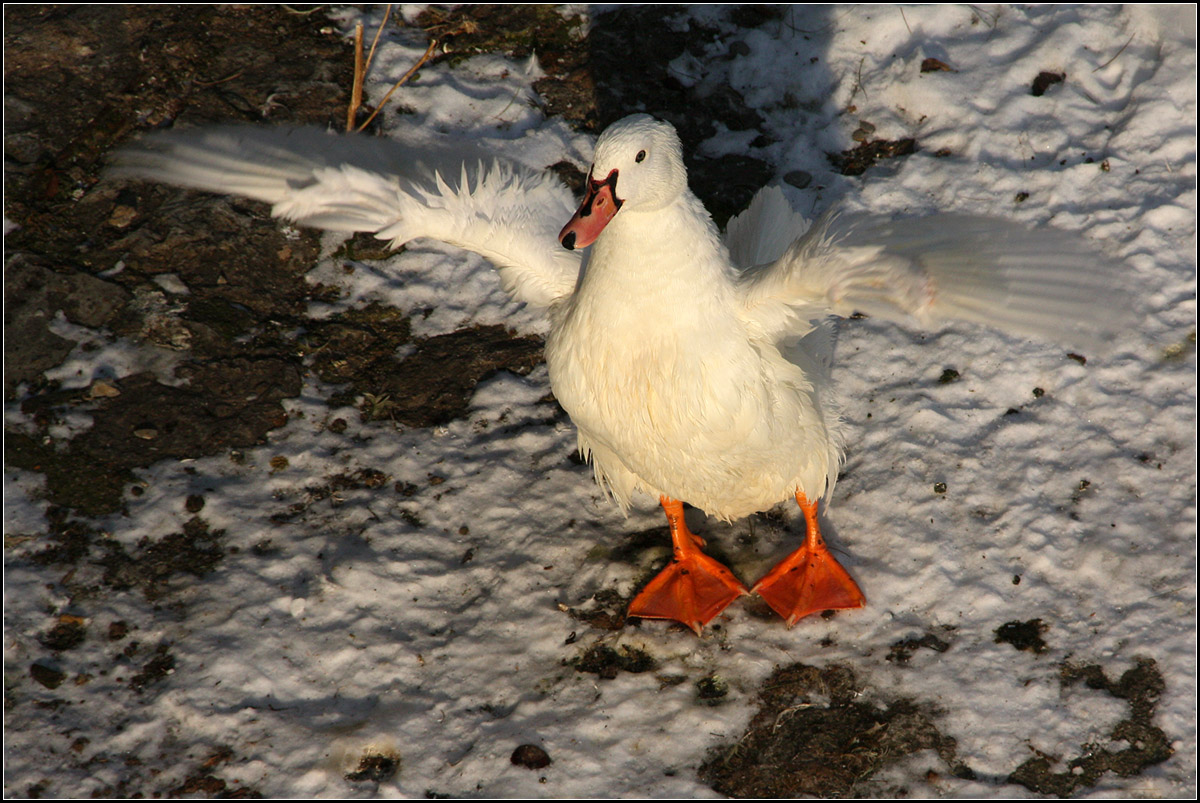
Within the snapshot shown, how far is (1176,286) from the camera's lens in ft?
15.3

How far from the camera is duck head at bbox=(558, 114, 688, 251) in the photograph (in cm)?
281

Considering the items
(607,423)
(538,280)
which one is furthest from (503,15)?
(607,423)

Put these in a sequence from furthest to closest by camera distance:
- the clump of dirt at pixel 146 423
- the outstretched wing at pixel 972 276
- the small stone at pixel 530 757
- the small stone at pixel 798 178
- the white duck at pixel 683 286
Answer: the small stone at pixel 798 178
the clump of dirt at pixel 146 423
the small stone at pixel 530 757
the white duck at pixel 683 286
the outstretched wing at pixel 972 276

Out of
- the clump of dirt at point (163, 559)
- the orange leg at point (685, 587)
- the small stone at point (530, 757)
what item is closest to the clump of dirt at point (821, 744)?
the orange leg at point (685, 587)

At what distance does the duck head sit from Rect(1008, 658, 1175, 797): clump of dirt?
2798 mm

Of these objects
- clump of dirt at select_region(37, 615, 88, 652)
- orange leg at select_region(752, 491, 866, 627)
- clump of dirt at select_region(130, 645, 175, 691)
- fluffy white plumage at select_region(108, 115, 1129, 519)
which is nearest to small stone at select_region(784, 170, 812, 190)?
fluffy white plumage at select_region(108, 115, 1129, 519)

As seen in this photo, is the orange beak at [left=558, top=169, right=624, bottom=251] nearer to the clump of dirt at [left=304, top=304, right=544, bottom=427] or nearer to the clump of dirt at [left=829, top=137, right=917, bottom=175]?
the clump of dirt at [left=304, top=304, right=544, bottom=427]

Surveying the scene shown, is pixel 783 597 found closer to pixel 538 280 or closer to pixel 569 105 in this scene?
pixel 538 280

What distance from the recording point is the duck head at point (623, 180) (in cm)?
281

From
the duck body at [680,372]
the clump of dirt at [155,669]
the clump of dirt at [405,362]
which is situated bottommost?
the clump of dirt at [155,669]

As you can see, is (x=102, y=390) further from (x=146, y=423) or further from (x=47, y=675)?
(x=47, y=675)

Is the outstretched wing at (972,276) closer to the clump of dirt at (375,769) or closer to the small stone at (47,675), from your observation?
the clump of dirt at (375,769)

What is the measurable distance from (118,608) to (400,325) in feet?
7.07

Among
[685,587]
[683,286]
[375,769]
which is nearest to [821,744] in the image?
[685,587]
